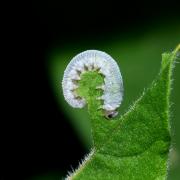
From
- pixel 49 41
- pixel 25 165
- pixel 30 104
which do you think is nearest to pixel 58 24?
pixel 49 41

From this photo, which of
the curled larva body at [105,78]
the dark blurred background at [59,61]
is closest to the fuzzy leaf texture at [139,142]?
the curled larva body at [105,78]

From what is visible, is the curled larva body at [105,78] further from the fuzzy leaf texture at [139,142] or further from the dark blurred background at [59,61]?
the dark blurred background at [59,61]

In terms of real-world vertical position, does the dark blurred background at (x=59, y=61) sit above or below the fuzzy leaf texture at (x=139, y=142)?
below

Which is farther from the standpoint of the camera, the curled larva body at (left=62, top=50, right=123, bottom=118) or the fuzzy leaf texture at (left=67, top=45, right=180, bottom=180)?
the curled larva body at (left=62, top=50, right=123, bottom=118)

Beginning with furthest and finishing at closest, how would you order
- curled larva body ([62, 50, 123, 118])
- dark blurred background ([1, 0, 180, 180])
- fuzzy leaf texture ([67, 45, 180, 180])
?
1. dark blurred background ([1, 0, 180, 180])
2. curled larva body ([62, 50, 123, 118])
3. fuzzy leaf texture ([67, 45, 180, 180])

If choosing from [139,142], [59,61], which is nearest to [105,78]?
[139,142]

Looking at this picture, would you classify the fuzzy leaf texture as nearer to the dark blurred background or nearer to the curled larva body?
the curled larva body

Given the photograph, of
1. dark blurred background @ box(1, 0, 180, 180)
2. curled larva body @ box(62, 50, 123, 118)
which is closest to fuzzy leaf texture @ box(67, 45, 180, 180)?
curled larva body @ box(62, 50, 123, 118)
